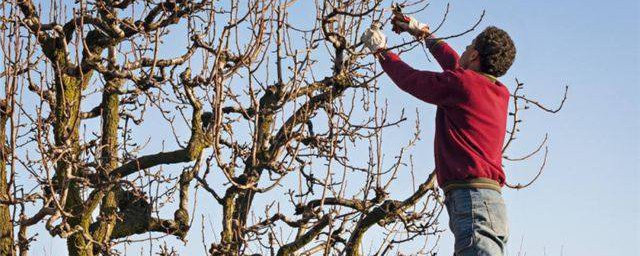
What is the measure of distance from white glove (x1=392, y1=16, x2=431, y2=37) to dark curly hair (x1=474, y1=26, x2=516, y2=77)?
2.44 feet

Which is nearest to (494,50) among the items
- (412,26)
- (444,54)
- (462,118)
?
(462,118)

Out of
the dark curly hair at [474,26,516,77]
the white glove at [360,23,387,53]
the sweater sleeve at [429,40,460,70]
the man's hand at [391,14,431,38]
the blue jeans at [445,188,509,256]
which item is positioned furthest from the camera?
the man's hand at [391,14,431,38]

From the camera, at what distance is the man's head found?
4.86 m

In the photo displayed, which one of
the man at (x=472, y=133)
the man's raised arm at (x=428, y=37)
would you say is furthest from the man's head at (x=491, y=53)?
the man's raised arm at (x=428, y=37)

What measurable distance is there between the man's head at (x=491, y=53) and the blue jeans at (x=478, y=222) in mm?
698

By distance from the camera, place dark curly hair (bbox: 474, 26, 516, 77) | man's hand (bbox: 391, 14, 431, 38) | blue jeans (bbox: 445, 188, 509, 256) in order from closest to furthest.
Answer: blue jeans (bbox: 445, 188, 509, 256) → dark curly hair (bbox: 474, 26, 516, 77) → man's hand (bbox: 391, 14, 431, 38)

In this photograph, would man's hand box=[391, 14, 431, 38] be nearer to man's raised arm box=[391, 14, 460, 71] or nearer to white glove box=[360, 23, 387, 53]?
man's raised arm box=[391, 14, 460, 71]

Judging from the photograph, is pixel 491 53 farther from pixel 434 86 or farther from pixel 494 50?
pixel 434 86

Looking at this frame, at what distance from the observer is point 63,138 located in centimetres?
823

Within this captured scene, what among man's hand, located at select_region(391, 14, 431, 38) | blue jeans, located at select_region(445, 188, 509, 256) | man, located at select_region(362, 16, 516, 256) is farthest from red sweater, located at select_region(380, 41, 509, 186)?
man's hand, located at select_region(391, 14, 431, 38)

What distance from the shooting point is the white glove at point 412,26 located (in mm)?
5625

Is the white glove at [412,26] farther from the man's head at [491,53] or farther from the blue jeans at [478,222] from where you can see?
the blue jeans at [478,222]

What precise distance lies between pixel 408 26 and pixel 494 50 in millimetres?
899

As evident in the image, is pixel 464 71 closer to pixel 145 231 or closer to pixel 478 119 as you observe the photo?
pixel 478 119
